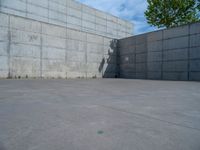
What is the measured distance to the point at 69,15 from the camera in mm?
20312

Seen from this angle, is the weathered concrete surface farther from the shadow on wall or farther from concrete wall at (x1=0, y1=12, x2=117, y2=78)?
the shadow on wall

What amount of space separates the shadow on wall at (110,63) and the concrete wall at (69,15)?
19.6 feet

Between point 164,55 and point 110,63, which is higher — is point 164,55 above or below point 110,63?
above

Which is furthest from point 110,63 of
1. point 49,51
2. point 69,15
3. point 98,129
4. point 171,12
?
point 98,129

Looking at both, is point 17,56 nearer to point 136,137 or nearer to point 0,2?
point 0,2

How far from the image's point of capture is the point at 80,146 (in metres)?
1.62

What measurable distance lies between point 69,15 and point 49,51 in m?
8.93

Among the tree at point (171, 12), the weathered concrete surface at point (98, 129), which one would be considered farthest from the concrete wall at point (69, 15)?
the weathered concrete surface at point (98, 129)

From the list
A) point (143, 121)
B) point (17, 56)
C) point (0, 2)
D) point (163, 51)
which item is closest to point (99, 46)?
point (163, 51)

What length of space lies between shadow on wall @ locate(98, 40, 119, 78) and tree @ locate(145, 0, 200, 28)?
8703 millimetres

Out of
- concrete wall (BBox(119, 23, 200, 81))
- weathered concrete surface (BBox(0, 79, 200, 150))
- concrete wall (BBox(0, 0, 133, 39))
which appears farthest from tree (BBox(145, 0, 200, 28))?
weathered concrete surface (BBox(0, 79, 200, 150))

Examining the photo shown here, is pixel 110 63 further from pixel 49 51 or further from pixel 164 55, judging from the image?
pixel 49 51

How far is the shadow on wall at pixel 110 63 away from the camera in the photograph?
56.0 ft

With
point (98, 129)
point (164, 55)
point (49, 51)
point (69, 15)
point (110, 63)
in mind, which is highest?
point (69, 15)
